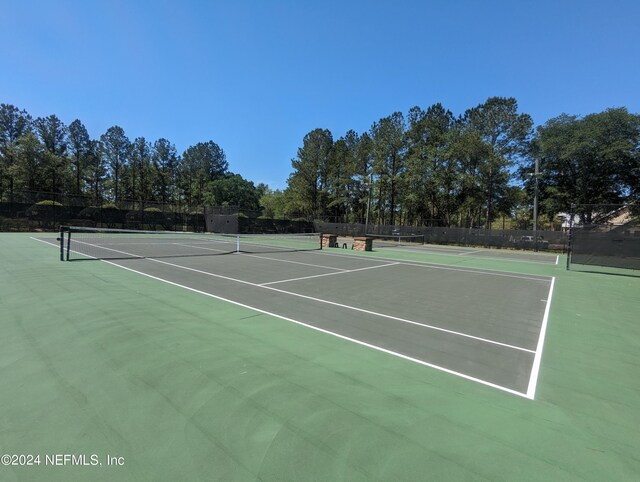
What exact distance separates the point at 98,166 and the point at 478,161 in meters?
64.6

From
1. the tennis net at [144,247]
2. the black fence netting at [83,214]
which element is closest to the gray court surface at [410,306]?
the tennis net at [144,247]

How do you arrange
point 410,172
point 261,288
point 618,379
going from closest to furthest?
point 618,379, point 261,288, point 410,172

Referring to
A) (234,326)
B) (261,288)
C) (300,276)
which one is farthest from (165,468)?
(300,276)

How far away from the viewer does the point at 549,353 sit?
4562 mm

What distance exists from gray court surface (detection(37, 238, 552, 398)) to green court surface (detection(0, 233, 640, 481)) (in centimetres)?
5

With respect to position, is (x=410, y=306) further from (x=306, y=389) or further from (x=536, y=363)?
(x=306, y=389)

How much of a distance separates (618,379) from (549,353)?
800mm

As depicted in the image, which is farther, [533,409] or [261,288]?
[261,288]

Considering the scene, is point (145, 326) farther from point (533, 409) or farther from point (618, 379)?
point (618, 379)

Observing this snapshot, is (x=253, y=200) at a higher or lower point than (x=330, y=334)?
higher

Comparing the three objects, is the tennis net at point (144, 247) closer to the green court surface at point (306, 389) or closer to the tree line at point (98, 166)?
the green court surface at point (306, 389)

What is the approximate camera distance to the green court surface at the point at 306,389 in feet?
7.32

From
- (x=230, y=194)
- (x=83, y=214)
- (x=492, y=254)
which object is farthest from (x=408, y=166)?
(x=230, y=194)

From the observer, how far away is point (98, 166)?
2379 inches
